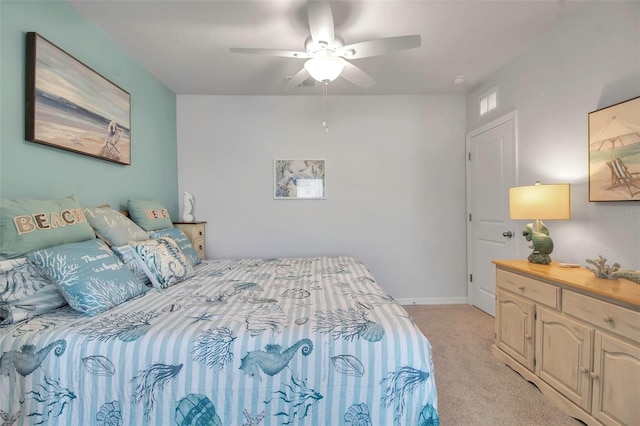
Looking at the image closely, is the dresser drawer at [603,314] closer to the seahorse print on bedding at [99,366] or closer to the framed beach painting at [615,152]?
the framed beach painting at [615,152]

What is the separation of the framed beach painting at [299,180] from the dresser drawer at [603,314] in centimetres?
244

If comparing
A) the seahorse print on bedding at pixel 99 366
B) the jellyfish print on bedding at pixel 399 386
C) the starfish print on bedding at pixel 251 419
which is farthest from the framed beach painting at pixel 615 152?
the seahorse print on bedding at pixel 99 366

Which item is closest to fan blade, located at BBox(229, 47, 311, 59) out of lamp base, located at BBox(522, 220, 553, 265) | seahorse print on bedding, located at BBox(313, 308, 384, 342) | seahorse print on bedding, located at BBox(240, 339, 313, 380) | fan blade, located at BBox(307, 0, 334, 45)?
fan blade, located at BBox(307, 0, 334, 45)

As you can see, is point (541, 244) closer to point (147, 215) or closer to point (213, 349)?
point (213, 349)

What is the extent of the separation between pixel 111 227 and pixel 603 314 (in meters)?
2.91

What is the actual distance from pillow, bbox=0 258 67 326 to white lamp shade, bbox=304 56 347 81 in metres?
1.88

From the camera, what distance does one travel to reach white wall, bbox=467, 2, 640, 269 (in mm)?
1679

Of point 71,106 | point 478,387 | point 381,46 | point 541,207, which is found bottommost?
point 478,387

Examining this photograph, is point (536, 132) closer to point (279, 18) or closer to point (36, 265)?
point (279, 18)

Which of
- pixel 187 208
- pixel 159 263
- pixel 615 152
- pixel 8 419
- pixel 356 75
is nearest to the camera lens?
pixel 8 419

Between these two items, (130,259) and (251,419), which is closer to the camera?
(251,419)

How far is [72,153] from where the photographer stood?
6.21ft

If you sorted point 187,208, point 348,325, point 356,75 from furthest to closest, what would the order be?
1. point 187,208
2. point 356,75
3. point 348,325

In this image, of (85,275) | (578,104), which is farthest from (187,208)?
(578,104)
